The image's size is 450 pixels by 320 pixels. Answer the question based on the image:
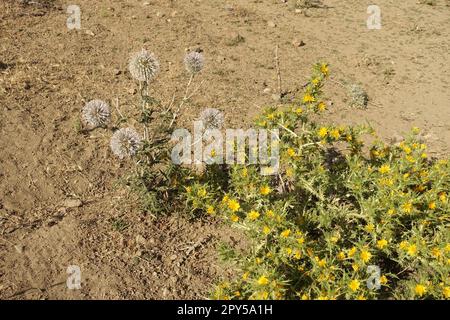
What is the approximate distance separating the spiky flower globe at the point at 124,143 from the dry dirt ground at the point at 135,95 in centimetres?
69

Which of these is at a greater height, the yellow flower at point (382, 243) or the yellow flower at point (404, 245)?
the yellow flower at point (382, 243)

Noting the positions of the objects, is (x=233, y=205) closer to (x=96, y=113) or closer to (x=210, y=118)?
(x=210, y=118)

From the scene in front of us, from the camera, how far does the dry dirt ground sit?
345 cm

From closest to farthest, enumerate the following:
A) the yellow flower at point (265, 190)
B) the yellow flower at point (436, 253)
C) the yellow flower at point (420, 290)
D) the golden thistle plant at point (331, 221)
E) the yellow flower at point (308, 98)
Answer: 1. the yellow flower at point (420, 290)
2. the golden thistle plant at point (331, 221)
3. the yellow flower at point (436, 253)
4. the yellow flower at point (265, 190)
5. the yellow flower at point (308, 98)

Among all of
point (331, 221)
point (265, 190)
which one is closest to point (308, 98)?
point (265, 190)

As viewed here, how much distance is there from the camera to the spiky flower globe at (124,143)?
133 inches

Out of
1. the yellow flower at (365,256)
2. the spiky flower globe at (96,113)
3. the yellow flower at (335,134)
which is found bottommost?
the yellow flower at (365,256)

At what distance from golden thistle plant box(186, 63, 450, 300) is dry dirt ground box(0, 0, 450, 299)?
53cm

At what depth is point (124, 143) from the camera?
3.40 m

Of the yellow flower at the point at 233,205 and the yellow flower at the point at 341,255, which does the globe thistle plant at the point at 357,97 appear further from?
the yellow flower at the point at 233,205

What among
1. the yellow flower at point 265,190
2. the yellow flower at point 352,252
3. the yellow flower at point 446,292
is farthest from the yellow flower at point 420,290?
the yellow flower at point 265,190

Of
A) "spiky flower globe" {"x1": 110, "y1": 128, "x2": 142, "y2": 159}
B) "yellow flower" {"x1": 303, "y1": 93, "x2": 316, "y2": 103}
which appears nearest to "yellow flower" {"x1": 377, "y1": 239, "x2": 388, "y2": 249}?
"yellow flower" {"x1": 303, "y1": 93, "x2": 316, "y2": 103}

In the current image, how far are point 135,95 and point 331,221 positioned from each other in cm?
307

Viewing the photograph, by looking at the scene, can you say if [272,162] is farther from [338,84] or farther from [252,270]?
[338,84]
